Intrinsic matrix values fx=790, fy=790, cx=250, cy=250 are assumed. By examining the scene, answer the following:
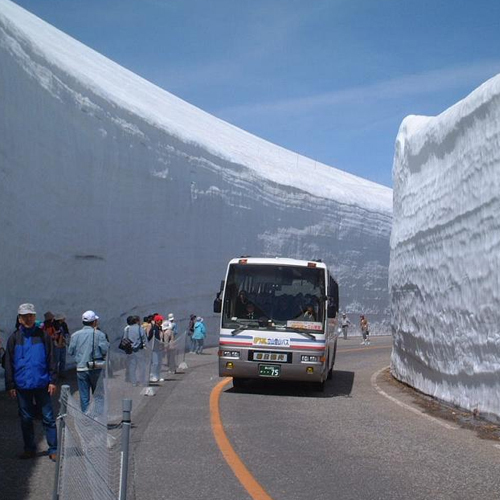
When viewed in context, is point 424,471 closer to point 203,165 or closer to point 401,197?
point 401,197

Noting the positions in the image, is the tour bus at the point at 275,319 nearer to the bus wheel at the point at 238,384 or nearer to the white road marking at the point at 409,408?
the bus wheel at the point at 238,384

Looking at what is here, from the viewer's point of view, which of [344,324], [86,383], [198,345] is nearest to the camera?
[86,383]

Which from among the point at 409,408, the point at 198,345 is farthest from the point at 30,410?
the point at 198,345

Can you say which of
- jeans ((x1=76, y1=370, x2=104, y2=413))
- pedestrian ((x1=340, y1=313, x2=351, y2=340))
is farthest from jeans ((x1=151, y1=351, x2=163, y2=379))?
pedestrian ((x1=340, y1=313, x2=351, y2=340))

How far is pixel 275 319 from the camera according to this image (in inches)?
599

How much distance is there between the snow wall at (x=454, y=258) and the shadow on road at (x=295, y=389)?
5.10ft

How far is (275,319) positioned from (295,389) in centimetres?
218

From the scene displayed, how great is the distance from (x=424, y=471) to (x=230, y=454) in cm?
210

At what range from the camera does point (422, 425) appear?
1144 centimetres

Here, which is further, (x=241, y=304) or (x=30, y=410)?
(x=241, y=304)

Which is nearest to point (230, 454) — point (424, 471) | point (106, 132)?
point (424, 471)

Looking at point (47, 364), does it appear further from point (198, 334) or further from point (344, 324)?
point (344, 324)

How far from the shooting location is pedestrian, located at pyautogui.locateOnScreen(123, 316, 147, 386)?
42.7ft

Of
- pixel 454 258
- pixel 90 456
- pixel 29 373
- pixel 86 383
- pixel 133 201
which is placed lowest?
pixel 90 456
